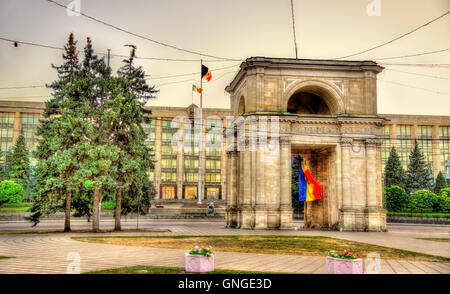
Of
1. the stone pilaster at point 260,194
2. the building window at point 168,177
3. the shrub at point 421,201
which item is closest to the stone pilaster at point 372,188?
the stone pilaster at point 260,194

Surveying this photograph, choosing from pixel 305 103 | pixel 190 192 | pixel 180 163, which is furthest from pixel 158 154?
pixel 305 103

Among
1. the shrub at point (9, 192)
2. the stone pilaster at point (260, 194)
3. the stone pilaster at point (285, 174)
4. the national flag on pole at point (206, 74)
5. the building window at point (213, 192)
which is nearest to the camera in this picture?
the stone pilaster at point (260, 194)

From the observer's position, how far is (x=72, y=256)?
16438 millimetres

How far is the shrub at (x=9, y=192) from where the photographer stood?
6325 centimetres

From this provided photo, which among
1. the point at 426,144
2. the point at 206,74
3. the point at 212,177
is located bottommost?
the point at 212,177

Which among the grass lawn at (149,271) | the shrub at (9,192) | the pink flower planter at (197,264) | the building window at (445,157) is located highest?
the building window at (445,157)

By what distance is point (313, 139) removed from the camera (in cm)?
3556

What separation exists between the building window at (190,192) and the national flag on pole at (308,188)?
59.3 metres

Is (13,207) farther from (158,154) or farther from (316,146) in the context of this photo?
(316,146)

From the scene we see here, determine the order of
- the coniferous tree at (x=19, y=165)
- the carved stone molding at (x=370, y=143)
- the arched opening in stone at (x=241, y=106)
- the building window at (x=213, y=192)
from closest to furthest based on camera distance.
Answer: the carved stone molding at (x=370, y=143)
the arched opening in stone at (x=241, y=106)
the coniferous tree at (x=19, y=165)
the building window at (x=213, y=192)

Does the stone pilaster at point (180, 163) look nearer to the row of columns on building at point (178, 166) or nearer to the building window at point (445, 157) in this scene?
the row of columns on building at point (178, 166)

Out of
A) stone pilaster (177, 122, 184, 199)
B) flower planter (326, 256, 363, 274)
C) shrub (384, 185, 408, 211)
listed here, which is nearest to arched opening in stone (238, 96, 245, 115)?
flower planter (326, 256, 363, 274)

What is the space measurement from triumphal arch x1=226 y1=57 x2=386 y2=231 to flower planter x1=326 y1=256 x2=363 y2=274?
22.1 m

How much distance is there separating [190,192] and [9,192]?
40343mm
